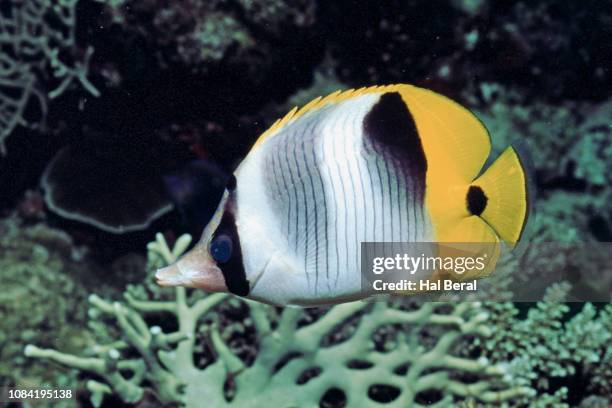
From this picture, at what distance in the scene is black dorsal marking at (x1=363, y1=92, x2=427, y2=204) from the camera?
117cm

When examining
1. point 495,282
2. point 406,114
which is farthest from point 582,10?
point 406,114

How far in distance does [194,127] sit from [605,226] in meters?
3.16

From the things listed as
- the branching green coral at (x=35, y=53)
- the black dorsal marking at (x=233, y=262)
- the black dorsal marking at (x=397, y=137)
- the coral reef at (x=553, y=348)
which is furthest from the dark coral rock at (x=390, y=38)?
the black dorsal marking at (x=233, y=262)

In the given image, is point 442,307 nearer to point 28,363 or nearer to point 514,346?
point 514,346

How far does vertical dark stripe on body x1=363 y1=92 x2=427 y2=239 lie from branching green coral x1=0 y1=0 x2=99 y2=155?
298 cm

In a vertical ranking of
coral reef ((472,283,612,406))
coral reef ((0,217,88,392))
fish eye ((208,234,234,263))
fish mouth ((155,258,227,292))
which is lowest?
coral reef ((0,217,88,392))

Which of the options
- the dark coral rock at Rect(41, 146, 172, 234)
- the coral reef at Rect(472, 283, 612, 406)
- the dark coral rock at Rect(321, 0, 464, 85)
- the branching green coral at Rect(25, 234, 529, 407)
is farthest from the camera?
the dark coral rock at Rect(321, 0, 464, 85)

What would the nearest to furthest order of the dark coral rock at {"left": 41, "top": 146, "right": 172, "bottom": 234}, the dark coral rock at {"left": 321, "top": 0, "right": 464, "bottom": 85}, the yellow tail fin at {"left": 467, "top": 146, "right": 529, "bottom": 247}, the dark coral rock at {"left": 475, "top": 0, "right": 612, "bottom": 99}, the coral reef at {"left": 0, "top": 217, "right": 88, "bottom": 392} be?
1. the yellow tail fin at {"left": 467, "top": 146, "right": 529, "bottom": 247}
2. the coral reef at {"left": 0, "top": 217, "right": 88, "bottom": 392}
3. the dark coral rock at {"left": 41, "top": 146, "right": 172, "bottom": 234}
4. the dark coral rock at {"left": 321, "top": 0, "right": 464, "bottom": 85}
5. the dark coral rock at {"left": 475, "top": 0, "right": 612, "bottom": 99}

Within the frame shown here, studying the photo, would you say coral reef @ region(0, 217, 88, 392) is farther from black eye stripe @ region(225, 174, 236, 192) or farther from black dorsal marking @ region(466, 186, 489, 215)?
black dorsal marking @ region(466, 186, 489, 215)

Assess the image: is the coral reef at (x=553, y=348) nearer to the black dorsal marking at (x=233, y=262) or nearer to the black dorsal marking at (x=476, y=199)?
the black dorsal marking at (x=476, y=199)

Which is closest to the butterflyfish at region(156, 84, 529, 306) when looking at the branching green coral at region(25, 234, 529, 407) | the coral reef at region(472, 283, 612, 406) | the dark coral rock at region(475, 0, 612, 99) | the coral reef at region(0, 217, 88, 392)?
the branching green coral at region(25, 234, 529, 407)

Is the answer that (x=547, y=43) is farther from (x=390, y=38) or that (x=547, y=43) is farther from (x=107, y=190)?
(x=107, y=190)

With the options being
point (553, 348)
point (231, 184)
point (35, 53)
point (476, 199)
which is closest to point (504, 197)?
point (476, 199)

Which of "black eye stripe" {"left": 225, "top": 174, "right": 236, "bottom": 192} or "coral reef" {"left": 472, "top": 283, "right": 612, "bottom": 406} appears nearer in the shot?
"black eye stripe" {"left": 225, "top": 174, "right": 236, "bottom": 192}
